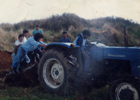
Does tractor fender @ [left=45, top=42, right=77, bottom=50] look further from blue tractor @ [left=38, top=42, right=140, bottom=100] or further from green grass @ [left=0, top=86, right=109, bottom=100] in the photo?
green grass @ [left=0, top=86, right=109, bottom=100]

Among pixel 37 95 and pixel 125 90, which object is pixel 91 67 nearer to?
pixel 125 90

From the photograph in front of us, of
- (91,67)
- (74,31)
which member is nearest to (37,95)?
(91,67)

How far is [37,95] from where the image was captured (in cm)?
405

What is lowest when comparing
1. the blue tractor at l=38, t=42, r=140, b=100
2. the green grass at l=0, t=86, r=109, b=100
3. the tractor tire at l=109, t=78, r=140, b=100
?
the green grass at l=0, t=86, r=109, b=100

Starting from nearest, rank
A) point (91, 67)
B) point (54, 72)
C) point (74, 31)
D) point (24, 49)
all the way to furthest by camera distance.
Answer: point (91, 67)
point (54, 72)
point (24, 49)
point (74, 31)

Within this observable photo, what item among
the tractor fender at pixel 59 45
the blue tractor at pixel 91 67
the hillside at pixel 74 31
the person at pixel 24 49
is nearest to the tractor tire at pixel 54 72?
the blue tractor at pixel 91 67

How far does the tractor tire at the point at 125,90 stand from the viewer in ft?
10.6

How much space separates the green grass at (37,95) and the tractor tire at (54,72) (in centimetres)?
18

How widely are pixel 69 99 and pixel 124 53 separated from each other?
1.61m

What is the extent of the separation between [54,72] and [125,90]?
174cm

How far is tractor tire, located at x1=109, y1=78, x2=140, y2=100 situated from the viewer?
3.23 m

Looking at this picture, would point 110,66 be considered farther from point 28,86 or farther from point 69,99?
point 28,86

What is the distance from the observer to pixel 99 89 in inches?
173

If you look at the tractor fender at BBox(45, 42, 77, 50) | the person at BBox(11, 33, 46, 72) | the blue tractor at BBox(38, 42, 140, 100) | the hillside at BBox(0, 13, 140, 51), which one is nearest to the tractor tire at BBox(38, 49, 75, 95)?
the blue tractor at BBox(38, 42, 140, 100)
